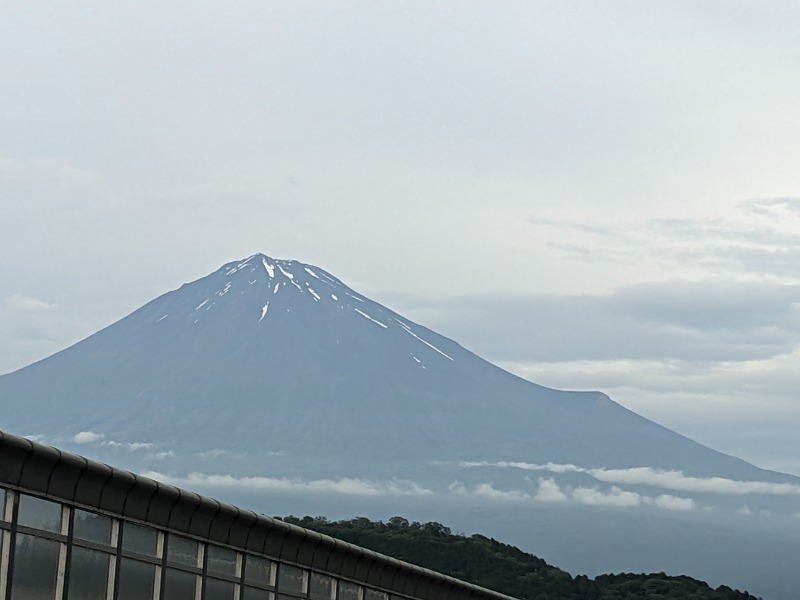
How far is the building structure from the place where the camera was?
26188 mm

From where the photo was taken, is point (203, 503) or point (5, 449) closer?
point (5, 449)

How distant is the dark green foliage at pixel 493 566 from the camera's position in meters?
139

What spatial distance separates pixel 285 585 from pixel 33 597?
30.4 feet

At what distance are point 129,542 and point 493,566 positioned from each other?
12034 cm

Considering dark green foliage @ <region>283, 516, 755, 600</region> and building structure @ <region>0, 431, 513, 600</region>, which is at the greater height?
dark green foliage @ <region>283, 516, 755, 600</region>

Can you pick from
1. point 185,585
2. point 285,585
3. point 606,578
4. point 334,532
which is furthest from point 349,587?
point 606,578

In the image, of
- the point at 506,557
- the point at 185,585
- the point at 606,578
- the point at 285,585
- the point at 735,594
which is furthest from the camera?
the point at 606,578

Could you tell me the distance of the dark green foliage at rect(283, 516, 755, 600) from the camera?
457 feet

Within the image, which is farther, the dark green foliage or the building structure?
the dark green foliage

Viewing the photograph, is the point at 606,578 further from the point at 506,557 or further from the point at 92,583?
the point at 92,583

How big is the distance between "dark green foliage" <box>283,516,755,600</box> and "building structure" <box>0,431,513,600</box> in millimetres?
100015

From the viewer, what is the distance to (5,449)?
84.0ft

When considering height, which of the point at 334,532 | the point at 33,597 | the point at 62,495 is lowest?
the point at 33,597

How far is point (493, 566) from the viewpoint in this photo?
14675 centimetres
